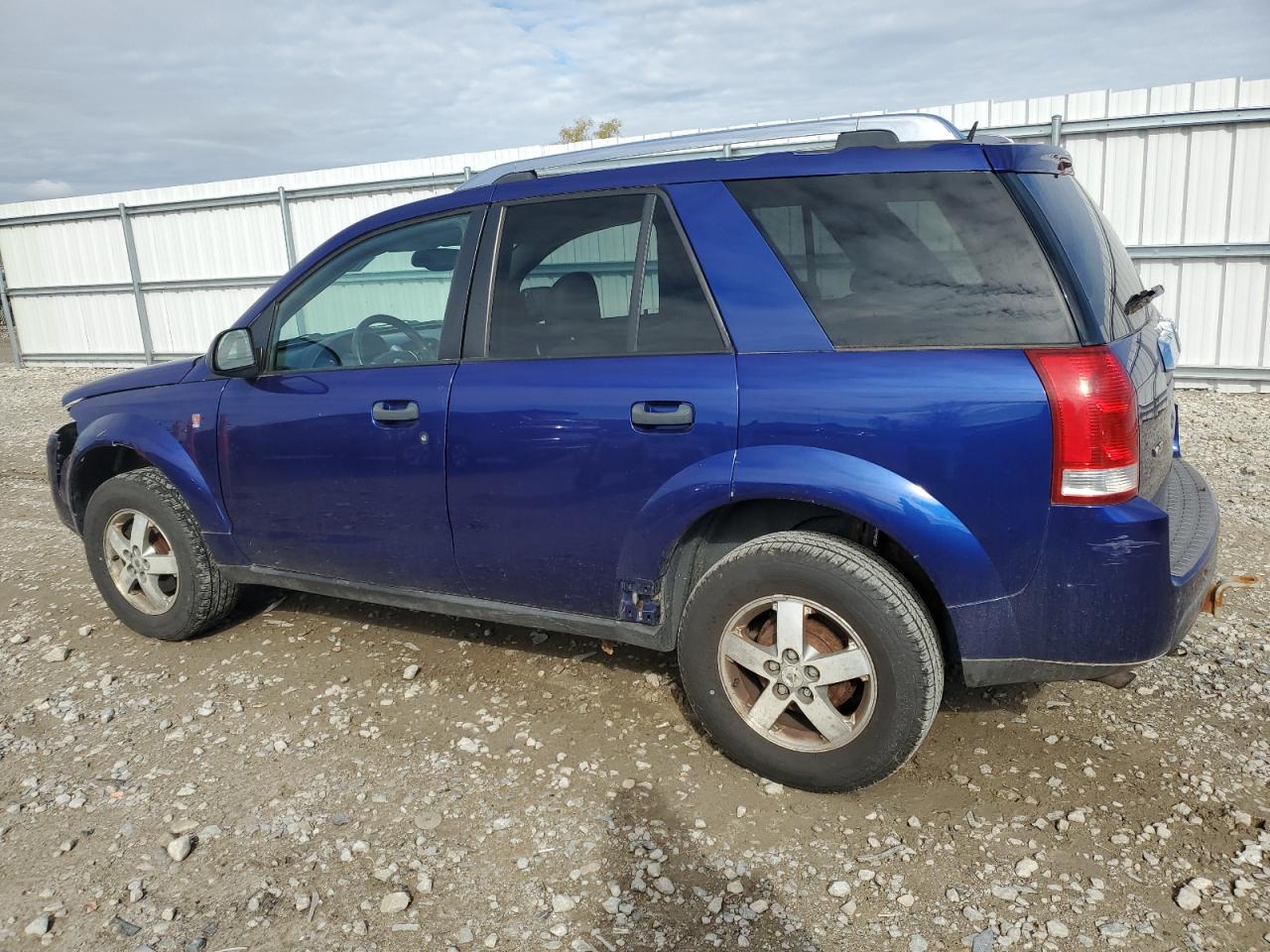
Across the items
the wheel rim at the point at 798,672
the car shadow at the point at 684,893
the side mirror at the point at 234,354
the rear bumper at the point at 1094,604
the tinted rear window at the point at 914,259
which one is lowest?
the car shadow at the point at 684,893

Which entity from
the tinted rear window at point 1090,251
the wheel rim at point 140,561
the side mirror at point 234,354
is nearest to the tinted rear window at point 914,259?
the tinted rear window at point 1090,251

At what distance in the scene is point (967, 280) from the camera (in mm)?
2551

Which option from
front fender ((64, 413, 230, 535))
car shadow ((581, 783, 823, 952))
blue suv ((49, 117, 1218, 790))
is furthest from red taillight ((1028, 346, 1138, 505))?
front fender ((64, 413, 230, 535))

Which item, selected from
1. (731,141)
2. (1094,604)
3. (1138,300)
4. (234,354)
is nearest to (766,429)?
(1094,604)

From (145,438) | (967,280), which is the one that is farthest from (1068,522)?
(145,438)

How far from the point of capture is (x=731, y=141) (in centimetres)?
345

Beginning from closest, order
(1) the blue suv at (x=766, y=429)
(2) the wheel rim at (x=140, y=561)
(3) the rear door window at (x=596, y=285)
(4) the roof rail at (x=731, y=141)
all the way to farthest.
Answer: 1. (1) the blue suv at (x=766, y=429)
2. (3) the rear door window at (x=596, y=285)
3. (4) the roof rail at (x=731, y=141)
4. (2) the wheel rim at (x=140, y=561)

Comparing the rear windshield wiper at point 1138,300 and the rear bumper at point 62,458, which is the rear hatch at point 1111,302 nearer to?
the rear windshield wiper at point 1138,300

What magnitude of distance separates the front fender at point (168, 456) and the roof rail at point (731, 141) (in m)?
1.68

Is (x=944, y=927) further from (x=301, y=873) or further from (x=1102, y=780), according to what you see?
(x=301, y=873)

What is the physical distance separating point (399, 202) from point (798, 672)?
41.4 ft

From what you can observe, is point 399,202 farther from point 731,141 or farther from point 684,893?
point 684,893

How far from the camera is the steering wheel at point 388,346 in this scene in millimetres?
3426

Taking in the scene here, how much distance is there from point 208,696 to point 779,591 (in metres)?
2.40
